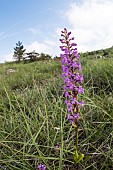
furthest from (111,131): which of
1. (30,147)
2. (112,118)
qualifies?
(30,147)

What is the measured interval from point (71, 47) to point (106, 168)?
1.03 meters

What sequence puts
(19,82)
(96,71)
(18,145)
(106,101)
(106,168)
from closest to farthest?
(106,168), (18,145), (106,101), (96,71), (19,82)

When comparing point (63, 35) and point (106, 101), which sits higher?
point (63, 35)

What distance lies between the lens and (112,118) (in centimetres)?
253

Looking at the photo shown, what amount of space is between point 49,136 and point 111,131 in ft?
1.96

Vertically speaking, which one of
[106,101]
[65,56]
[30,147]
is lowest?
[30,147]

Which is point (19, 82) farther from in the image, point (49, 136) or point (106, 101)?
point (49, 136)

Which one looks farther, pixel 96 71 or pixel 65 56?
pixel 96 71

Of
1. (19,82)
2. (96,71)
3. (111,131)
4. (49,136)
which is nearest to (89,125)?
(111,131)

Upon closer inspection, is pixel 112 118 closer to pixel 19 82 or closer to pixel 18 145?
pixel 18 145

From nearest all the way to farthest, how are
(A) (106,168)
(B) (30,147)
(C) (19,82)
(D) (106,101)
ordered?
1. (A) (106,168)
2. (B) (30,147)
3. (D) (106,101)
4. (C) (19,82)

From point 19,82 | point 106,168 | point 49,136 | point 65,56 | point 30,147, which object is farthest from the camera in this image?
point 19,82

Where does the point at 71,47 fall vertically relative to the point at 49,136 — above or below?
above

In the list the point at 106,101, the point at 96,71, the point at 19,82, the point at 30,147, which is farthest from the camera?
the point at 19,82
